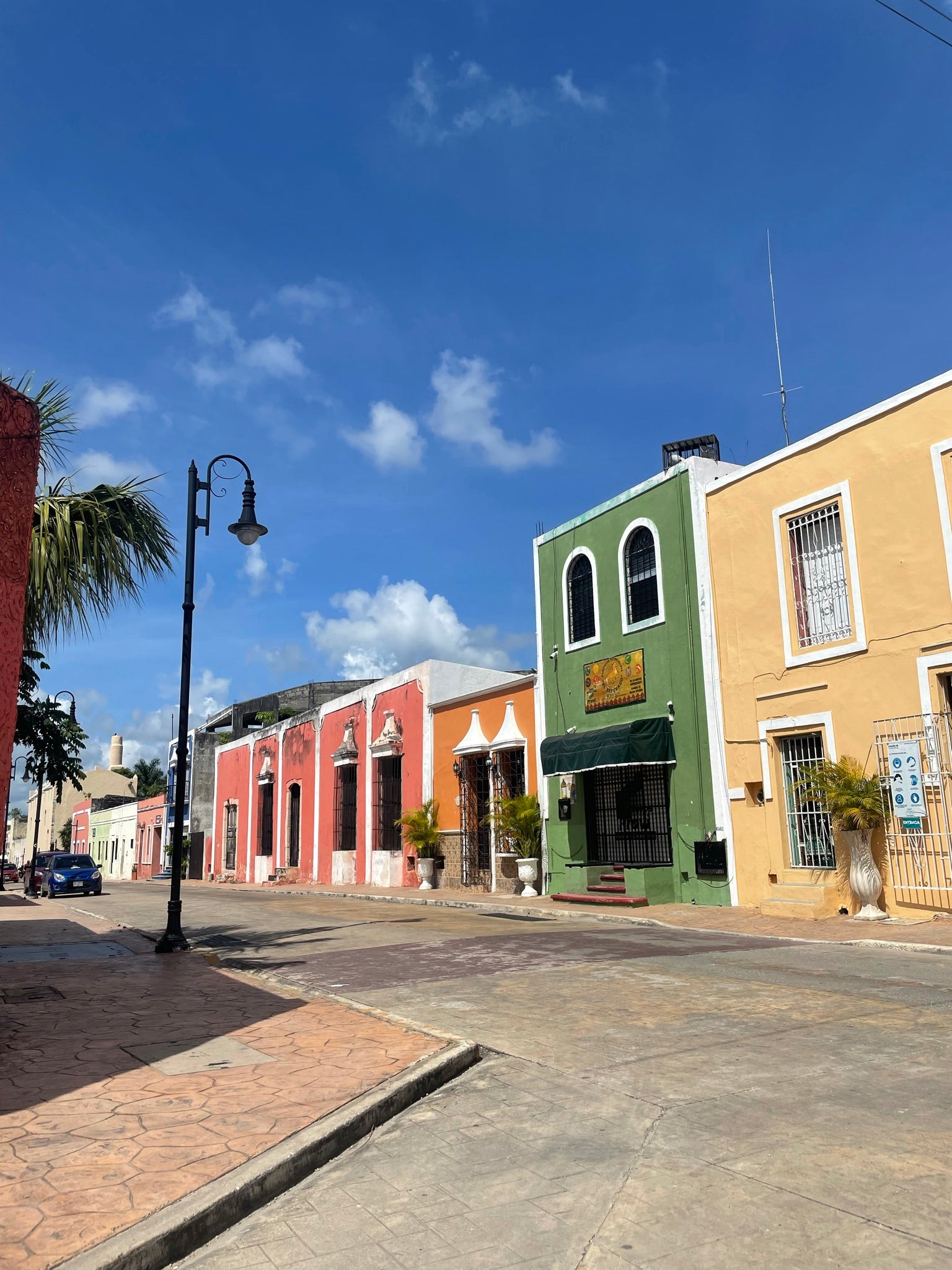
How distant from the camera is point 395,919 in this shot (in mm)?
17250

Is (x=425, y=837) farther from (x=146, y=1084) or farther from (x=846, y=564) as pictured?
(x=146, y=1084)

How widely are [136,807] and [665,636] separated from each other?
2352 inches

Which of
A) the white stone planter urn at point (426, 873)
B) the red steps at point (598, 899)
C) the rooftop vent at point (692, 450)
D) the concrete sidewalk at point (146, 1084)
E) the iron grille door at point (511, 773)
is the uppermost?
the rooftop vent at point (692, 450)

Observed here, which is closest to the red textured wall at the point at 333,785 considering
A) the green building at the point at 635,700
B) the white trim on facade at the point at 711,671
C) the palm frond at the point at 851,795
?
the green building at the point at 635,700

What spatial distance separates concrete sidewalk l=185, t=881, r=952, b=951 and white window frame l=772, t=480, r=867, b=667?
4.17 meters

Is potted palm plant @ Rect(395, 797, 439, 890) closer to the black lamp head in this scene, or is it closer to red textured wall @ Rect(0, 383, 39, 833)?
the black lamp head

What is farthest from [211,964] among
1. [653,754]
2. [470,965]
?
[653,754]

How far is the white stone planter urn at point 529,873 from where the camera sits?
22625 millimetres

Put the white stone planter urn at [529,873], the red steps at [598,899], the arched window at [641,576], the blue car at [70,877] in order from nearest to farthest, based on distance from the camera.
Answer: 1. the red steps at [598,899]
2. the arched window at [641,576]
3. the white stone planter urn at [529,873]
4. the blue car at [70,877]

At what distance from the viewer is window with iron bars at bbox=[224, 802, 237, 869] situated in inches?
1839

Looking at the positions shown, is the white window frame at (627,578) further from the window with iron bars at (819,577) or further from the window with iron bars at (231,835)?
the window with iron bars at (231,835)

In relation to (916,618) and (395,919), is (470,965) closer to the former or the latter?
(395,919)

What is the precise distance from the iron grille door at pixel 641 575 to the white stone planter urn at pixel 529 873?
618 cm

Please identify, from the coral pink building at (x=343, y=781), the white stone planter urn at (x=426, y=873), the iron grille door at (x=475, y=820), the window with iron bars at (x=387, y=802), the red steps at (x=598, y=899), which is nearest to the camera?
the red steps at (x=598, y=899)
